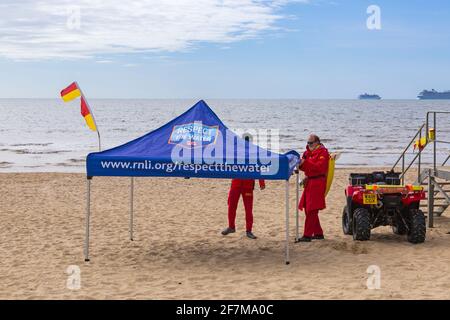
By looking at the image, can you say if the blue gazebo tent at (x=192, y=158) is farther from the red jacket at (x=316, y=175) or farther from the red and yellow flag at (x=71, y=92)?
the red and yellow flag at (x=71, y=92)

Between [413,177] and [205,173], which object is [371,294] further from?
[413,177]

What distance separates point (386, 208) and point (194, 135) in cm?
366

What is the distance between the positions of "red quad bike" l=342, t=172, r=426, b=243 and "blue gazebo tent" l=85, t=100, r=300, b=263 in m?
1.84

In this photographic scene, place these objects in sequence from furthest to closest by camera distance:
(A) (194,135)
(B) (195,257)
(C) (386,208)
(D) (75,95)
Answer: (C) (386,208) → (D) (75,95) → (B) (195,257) → (A) (194,135)

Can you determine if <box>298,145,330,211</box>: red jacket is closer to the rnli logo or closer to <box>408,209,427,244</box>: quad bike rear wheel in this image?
<box>408,209,427,244</box>: quad bike rear wheel

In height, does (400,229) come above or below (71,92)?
below

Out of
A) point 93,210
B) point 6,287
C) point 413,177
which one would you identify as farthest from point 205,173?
point 413,177

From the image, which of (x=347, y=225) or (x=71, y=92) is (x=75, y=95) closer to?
(x=71, y=92)

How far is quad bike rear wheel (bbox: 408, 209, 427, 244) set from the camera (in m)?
10.4

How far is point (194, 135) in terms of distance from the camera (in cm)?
918

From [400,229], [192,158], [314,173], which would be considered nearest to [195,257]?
[192,158]

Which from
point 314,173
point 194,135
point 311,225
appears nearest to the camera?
point 194,135

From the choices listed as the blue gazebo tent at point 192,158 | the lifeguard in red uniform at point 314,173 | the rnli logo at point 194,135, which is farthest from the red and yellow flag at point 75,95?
the lifeguard in red uniform at point 314,173

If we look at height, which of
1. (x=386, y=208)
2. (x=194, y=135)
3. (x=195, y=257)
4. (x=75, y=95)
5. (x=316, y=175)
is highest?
(x=75, y=95)
